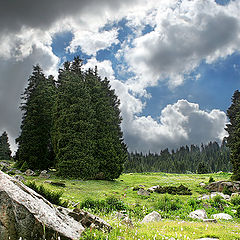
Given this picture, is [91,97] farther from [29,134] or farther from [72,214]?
[72,214]

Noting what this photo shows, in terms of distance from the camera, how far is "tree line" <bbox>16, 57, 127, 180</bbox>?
1242 inches

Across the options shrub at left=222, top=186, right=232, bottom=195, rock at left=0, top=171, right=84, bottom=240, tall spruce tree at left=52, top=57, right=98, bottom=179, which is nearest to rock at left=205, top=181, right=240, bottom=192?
shrub at left=222, top=186, right=232, bottom=195

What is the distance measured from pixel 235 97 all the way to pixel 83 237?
48331mm

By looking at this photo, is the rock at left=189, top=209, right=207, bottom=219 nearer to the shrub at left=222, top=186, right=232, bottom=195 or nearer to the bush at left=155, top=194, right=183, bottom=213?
the bush at left=155, top=194, right=183, bottom=213

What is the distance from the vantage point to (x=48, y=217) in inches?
231

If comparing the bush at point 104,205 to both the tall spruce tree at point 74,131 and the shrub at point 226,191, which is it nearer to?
the shrub at point 226,191

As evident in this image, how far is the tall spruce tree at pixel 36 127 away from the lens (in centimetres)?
3572

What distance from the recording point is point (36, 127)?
37.2 meters

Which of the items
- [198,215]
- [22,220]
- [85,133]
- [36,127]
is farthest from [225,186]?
[36,127]

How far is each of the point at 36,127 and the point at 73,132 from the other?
867 centimetres

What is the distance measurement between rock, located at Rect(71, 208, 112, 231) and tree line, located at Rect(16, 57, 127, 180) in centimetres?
2341

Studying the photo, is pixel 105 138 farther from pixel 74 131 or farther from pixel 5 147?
pixel 5 147

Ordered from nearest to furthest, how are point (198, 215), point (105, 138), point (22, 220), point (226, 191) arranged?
point (22, 220), point (198, 215), point (226, 191), point (105, 138)

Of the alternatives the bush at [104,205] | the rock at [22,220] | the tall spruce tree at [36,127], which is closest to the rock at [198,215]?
the bush at [104,205]
